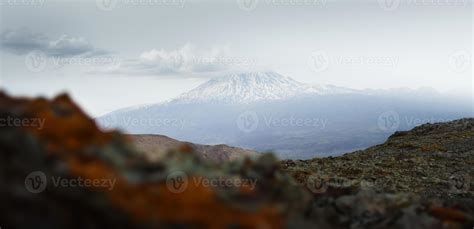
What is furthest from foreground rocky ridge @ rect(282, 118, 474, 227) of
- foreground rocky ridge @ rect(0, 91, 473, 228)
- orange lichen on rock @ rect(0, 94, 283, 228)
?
orange lichen on rock @ rect(0, 94, 283, 228)

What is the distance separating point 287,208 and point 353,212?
447cm

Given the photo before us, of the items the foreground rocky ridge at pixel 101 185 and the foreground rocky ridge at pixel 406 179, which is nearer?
the foreground rocky ridge at pixel 101 185

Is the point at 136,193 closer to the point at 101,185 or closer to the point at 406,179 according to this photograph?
the point at 101,185

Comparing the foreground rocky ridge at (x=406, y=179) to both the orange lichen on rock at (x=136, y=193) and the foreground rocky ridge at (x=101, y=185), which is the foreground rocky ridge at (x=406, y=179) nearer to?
the foreground rocky ridge at (x=101, y=185)

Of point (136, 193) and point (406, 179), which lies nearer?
point (136, 193)

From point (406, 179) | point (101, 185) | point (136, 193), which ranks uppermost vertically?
point (101, 185)

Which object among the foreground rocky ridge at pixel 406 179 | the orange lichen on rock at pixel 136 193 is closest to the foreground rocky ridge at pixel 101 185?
the orange lichen on rock at pixel 136 193

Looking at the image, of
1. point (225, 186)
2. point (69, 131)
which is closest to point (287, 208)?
point (225, 186)

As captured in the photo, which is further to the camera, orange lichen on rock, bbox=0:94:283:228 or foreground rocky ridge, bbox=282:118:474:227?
foreground rocky ridge, bbox=282:118:474:227

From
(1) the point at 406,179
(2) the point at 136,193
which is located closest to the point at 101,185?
(2) the point at 136,193

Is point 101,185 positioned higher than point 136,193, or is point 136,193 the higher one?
point 101,185

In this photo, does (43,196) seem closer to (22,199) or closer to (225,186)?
(22,199)

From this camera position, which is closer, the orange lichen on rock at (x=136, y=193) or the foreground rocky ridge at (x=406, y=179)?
the orange lichen on rock at (x=136, y=193)

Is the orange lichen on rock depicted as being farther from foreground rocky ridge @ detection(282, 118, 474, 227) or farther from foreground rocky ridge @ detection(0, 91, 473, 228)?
foreground rocky ridge @ detection(282, 118, 474, 227)
